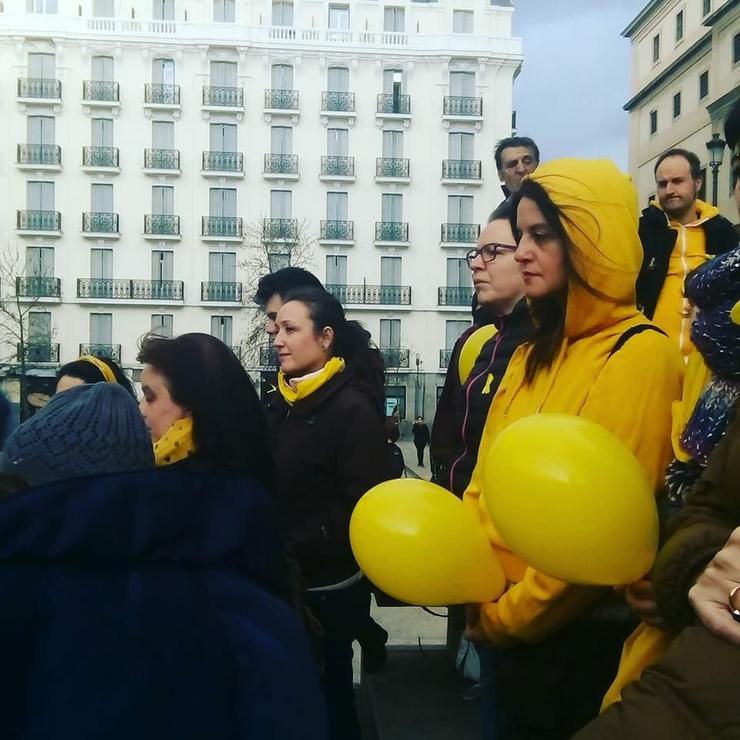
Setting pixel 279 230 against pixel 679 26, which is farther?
pixel 279 230

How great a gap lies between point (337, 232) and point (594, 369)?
34.3m

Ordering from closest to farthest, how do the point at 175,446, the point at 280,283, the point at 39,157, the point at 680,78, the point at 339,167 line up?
1. the point at 175,446
2. the point at 280,283
3. the point at 680,78
4. the point at 39,157
5. the point at 339,167

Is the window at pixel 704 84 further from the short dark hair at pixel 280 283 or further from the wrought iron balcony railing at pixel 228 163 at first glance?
the short dark hair at pixel 280 283

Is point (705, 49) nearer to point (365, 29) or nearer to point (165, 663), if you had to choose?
point (365, 29)

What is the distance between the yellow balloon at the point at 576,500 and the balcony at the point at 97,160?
3617 cm

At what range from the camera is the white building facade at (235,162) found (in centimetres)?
3481

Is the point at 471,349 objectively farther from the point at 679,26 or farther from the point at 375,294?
the point at 679,26

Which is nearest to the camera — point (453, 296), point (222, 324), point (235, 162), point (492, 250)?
point (492, 250)

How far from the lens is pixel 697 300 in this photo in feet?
5.04

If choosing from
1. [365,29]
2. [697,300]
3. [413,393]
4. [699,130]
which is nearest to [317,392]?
[697,300]

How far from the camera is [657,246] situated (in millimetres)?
3207

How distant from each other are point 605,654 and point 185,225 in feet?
115

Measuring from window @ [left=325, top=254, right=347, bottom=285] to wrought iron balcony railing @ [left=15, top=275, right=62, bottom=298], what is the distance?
38.5 ft

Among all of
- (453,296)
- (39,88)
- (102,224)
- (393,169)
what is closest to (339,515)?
(453,296)
